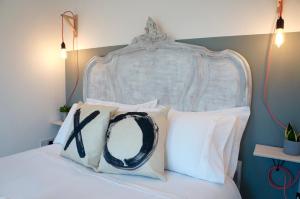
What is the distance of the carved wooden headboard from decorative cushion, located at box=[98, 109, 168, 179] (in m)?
0.43

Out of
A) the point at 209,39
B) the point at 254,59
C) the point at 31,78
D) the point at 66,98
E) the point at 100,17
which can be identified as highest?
the point at 100,17

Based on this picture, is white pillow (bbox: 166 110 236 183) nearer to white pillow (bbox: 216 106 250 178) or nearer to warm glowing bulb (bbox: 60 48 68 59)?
white pillow (bbox: 216 106 250 178)

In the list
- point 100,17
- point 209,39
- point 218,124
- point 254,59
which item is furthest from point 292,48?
point 100,17

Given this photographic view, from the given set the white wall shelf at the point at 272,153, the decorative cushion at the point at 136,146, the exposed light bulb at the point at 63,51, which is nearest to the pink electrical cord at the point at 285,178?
the white wall shelf at the point at 272,153

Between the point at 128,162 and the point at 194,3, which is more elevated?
the point at 194,3

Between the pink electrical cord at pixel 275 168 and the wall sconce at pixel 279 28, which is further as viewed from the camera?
the pink electrical cord at pixel 275 168

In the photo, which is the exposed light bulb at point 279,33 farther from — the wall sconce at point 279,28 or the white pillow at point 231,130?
the white pillow at point 231,130

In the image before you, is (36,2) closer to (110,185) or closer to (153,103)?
(153,103)

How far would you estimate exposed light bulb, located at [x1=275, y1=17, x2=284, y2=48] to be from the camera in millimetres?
1433

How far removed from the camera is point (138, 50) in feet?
6.91

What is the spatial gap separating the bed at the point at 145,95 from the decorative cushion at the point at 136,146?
0.07 metres

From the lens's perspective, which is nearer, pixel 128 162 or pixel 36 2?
pixel 128 162

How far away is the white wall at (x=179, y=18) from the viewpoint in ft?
5.23

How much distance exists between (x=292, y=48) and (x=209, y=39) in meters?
0.57
